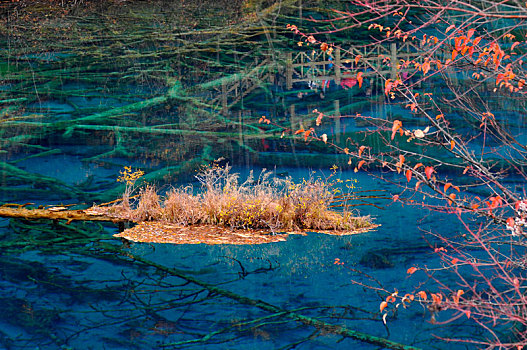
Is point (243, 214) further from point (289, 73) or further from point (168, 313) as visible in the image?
point (289, 73)

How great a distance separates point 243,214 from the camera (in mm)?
7430

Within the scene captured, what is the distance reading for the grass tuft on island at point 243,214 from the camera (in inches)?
284

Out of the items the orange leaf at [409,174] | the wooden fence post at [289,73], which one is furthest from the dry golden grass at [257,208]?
the wooden fence post at [289,73]

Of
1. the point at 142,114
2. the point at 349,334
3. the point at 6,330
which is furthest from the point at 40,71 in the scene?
the point at 349,334

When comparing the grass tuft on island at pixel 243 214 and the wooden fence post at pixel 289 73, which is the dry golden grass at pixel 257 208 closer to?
the grass tuft on island at pixel 243 214

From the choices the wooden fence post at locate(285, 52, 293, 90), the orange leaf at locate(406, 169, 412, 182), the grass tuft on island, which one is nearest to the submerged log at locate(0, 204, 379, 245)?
the grass tuft on island

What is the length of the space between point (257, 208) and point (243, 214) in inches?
7.9

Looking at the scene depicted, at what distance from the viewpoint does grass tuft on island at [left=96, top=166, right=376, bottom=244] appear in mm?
7215

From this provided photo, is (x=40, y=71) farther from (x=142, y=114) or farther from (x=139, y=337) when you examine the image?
(x=139, y=337)

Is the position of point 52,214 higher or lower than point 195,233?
lower

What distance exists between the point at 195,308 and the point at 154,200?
3770 mm

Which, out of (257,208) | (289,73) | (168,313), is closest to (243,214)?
(257,208)

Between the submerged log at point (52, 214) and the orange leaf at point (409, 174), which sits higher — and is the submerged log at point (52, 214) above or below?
below

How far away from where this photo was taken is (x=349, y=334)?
3.90 metres
